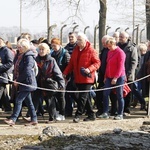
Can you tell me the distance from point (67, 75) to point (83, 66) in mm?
657

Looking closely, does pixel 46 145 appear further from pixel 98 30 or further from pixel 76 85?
pixel 98 30

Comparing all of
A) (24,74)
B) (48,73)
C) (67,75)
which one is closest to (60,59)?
(67,75)

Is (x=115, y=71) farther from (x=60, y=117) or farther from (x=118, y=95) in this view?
(x=60, y=117)

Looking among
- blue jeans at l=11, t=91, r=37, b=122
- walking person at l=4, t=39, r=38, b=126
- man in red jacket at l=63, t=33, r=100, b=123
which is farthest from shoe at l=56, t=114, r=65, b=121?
walking person at l=4, t=39, r=38, b=126

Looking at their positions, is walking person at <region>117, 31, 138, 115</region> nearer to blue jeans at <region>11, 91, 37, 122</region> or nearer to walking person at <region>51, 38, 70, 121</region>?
walking person at <region>51, 38, 70, 121</region>

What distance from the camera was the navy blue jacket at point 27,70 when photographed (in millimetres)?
10570

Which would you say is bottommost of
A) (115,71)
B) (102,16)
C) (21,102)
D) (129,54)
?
(21,102)

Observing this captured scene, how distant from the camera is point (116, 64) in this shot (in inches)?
453

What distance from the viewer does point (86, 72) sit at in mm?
11125

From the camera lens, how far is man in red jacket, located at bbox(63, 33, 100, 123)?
11203 millimetres

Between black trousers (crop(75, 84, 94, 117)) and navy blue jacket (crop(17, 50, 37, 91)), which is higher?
navy blue jacket (crop(17, 50, 37, 91))

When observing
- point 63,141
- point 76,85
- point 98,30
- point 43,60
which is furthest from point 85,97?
point 98,30

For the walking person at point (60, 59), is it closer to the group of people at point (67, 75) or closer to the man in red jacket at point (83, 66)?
the group of people at point (67, 75)

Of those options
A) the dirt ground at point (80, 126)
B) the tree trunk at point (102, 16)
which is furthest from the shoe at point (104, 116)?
the tree trunk at point (102, 16)
